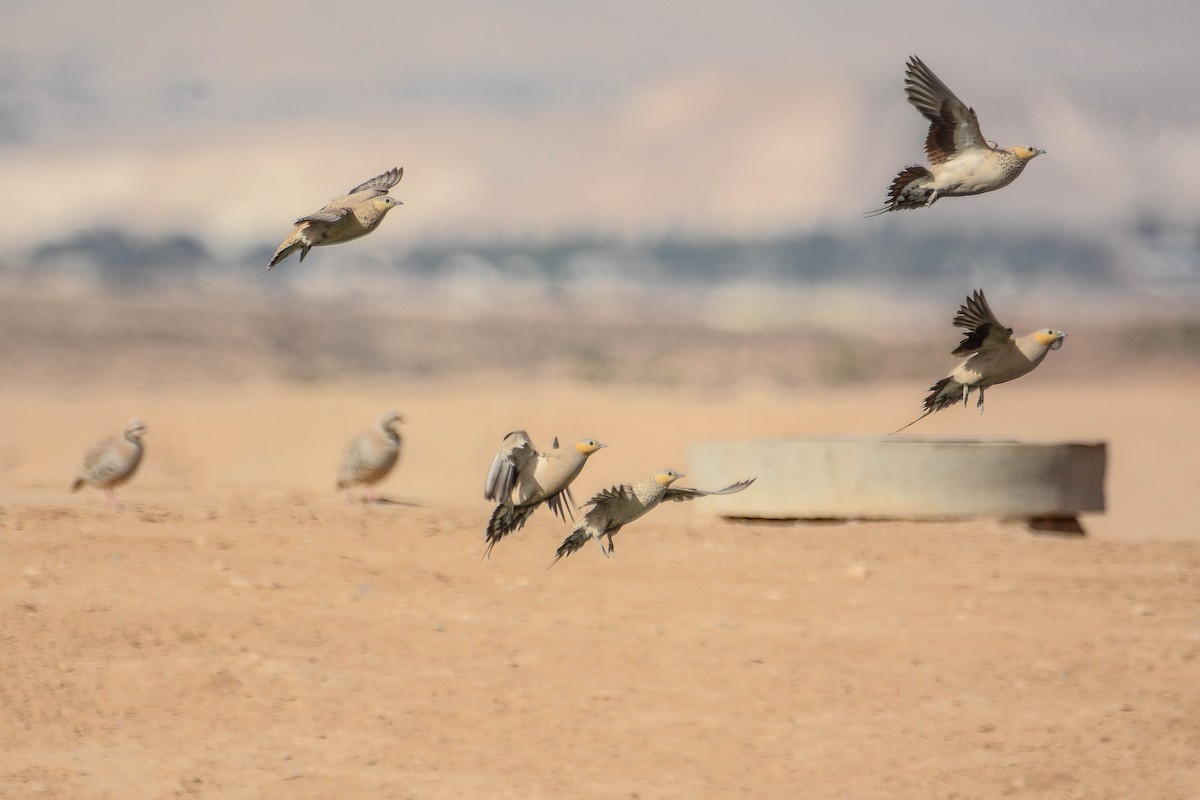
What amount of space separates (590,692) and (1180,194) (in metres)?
140

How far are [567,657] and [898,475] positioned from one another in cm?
667

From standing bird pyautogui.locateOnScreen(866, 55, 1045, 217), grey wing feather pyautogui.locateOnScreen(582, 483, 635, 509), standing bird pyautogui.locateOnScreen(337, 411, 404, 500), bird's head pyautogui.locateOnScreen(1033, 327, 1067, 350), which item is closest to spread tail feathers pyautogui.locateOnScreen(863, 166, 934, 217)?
standing bird pyautogui.locateOnScreen(866, 55, 1045, 217)

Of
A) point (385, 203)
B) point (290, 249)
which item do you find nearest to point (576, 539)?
point (290, 249)

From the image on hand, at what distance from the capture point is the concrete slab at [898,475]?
18859 mm

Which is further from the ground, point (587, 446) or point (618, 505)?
point (587, 446)

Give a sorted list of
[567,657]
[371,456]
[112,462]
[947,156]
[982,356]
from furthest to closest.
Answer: [371,456]
[112,462]
[567,657]
[947,156]
[982,356]

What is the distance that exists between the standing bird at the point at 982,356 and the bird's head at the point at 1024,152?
0.50 m

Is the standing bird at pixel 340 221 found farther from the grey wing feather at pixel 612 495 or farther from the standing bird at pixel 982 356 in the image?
the standing bird at pixel 982 356

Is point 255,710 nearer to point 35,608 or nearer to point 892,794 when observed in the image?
point 35,608

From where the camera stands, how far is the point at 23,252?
105125mm

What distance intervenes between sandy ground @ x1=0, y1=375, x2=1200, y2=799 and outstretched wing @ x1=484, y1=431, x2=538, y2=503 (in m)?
8.08

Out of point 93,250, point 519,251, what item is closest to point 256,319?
point 93,250

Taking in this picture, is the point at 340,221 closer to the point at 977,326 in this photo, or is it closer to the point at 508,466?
the point at 508,466

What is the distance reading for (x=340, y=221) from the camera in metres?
4.62
